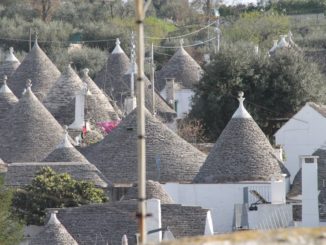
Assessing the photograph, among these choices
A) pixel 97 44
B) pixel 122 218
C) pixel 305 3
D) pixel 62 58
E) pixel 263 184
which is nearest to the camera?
pixel 122 218

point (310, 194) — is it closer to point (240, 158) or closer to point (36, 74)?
point (240, 158)

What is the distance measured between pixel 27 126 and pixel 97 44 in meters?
46.0

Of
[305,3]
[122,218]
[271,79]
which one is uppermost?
[305,3]

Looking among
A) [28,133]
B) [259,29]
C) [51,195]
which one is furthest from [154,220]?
[259,29]

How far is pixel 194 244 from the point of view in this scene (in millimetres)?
7988

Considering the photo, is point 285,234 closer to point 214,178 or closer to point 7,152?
point 214,178

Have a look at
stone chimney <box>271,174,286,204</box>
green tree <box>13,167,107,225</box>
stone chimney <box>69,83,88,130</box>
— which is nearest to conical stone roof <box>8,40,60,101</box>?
stone chimney <box>69,83,88,130</box>

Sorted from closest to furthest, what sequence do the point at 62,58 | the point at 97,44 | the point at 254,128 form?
the point at 254,128 → the point at 62,58 → the point at 97,44

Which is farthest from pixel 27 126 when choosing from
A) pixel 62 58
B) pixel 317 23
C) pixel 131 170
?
pixel 317 23

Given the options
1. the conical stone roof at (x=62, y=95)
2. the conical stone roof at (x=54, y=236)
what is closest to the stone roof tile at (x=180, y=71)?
the conical stone roof at (x=62, y=95)

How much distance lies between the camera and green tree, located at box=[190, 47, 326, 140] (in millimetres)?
57719

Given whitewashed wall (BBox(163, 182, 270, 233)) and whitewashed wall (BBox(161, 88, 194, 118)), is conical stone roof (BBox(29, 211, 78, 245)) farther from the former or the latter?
whitewashed wall (BBox(161, 88, 194, 118))

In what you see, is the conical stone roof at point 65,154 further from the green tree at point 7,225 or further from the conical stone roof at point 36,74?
the conical stone roof at point 36,74

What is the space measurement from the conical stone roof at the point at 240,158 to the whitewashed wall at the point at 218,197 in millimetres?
229
